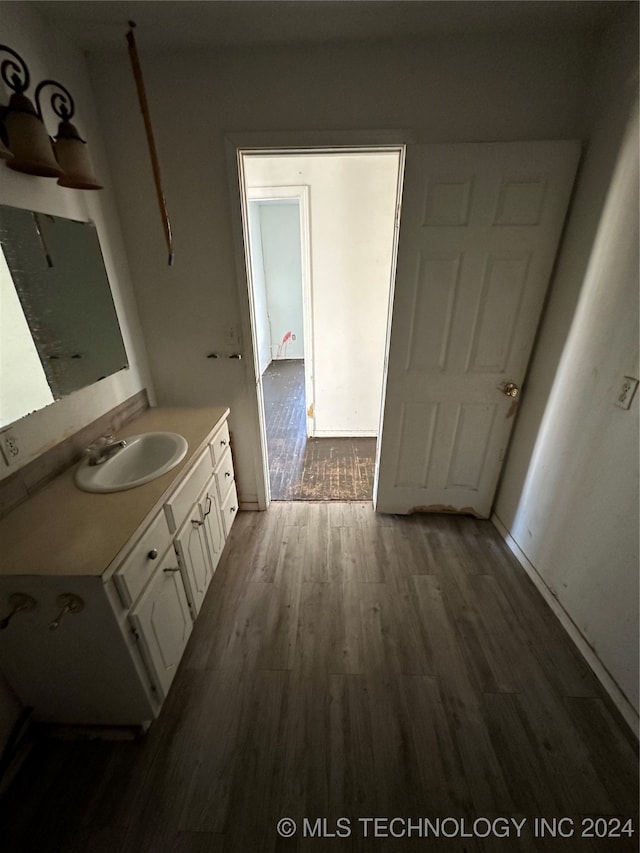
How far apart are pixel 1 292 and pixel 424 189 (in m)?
1.70

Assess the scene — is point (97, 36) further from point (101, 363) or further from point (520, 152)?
point (520, 152)

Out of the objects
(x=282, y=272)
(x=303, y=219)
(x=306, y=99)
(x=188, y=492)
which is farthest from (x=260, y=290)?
(x=188, y=492)

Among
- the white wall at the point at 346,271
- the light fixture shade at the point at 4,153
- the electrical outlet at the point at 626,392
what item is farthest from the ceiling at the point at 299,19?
the electrical outlet at the point at 626,392

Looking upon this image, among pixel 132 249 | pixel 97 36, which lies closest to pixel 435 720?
pixel 132 249

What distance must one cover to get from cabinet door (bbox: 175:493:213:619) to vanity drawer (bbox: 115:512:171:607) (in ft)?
0.41

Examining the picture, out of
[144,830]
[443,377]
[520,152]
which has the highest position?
[520,152]

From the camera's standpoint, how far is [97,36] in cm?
129

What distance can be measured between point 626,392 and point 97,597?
6.17 feet

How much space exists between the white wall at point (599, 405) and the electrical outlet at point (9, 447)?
7.16ft

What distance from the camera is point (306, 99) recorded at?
4.63 feet

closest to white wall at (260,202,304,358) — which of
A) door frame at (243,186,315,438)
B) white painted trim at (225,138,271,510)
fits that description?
door frame at (243,186,315,438)

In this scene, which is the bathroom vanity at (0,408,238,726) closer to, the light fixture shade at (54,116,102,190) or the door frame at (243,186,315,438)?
the light fixture shade at (54,116,102,190)

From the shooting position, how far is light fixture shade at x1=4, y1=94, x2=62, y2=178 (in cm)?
99

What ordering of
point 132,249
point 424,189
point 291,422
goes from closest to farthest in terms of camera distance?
point 424,189 < point 132,249 < point 291,422
